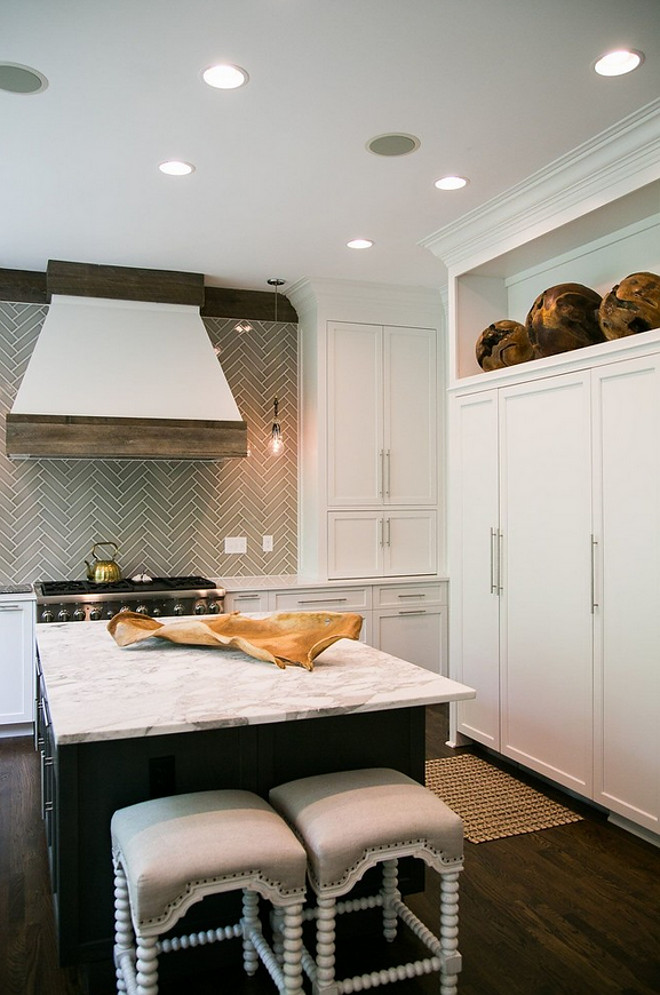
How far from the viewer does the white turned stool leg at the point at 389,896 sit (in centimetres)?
236

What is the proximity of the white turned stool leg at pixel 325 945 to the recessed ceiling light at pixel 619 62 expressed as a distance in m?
2.57

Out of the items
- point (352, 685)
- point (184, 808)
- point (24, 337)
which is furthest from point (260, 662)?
point (24, 337)

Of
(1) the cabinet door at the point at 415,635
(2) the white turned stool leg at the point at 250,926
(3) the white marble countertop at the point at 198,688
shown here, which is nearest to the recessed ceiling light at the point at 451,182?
(3) the white marble countertop at the point at 198,688

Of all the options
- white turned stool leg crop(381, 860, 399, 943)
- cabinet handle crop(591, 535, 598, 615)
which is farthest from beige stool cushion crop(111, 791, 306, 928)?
cabinet handle crop(591, 535, 598, 615)

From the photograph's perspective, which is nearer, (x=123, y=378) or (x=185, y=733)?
(x=185, y=733)

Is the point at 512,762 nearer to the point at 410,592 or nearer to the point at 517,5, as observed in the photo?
the point at 410,592

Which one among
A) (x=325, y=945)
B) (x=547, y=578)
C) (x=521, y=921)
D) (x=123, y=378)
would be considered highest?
(x=123, y=378)

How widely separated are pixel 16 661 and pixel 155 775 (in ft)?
8.47

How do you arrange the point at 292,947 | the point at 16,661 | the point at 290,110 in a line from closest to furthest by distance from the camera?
the point at 292,947
the point at 290,110
the point at 16,661

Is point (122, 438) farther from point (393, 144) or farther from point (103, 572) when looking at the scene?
point (393, 144)

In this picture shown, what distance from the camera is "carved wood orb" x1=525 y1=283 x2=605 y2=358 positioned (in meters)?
3.49

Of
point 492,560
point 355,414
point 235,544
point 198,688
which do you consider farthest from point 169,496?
point 198,688

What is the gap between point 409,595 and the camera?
532 cm

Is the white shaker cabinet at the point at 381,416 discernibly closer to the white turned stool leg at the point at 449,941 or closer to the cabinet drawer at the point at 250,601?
the cabinet drawer at the point at 250,601
